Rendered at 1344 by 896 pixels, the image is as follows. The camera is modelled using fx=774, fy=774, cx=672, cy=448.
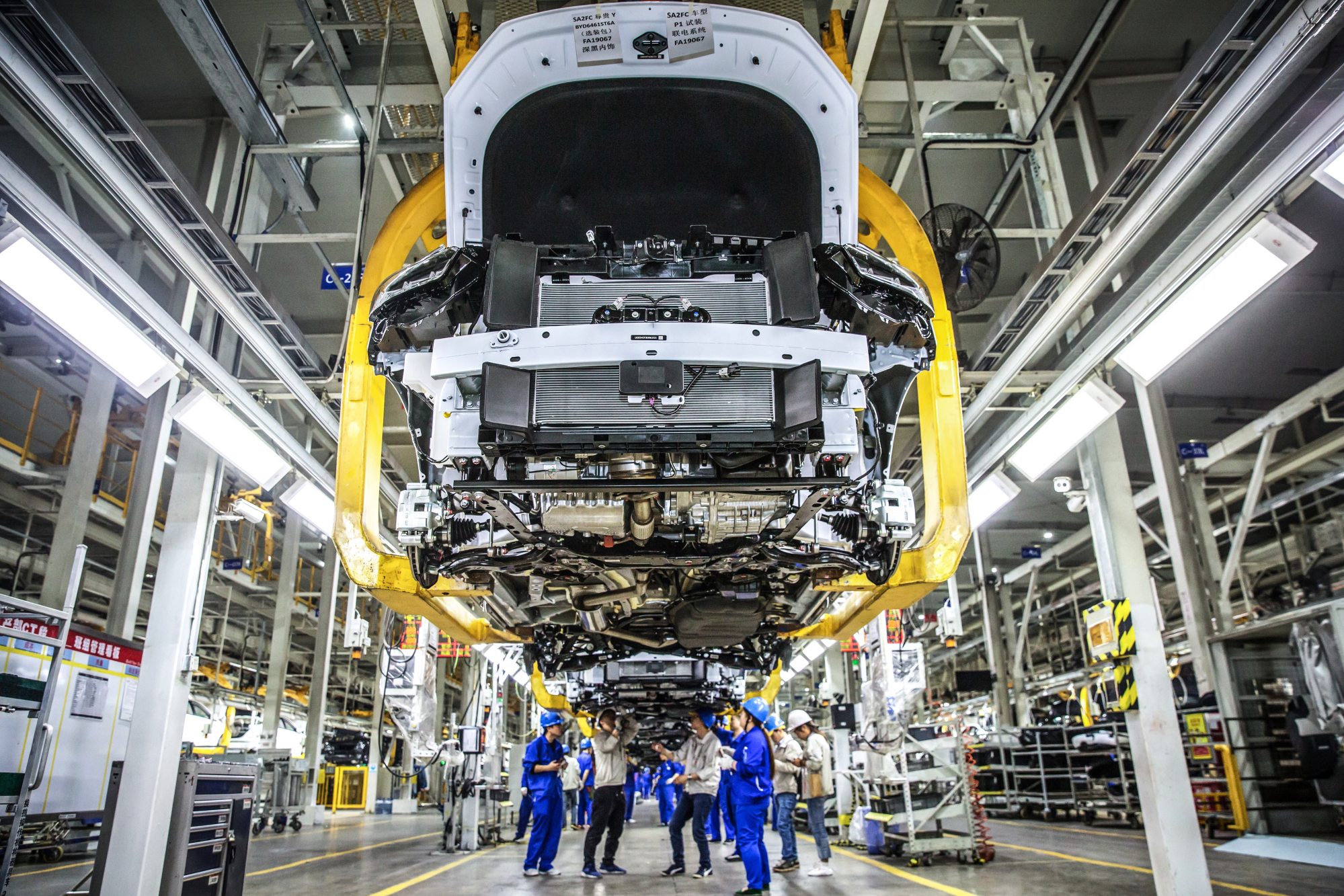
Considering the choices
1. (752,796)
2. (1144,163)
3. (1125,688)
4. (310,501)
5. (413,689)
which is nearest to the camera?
(1144,163)

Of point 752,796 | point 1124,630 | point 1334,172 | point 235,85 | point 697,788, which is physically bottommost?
point 697,788

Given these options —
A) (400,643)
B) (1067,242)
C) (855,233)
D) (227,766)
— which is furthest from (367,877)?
(1067,242)

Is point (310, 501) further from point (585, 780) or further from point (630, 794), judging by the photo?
point (630, 794)

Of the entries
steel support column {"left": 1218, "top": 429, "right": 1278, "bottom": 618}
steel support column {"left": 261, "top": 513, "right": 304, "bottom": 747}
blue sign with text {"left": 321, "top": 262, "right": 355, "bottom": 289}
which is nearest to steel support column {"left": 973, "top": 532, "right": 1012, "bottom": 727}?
steel support column {"left": 1218, "top": 429, "right": 1278, "bottom": 618}

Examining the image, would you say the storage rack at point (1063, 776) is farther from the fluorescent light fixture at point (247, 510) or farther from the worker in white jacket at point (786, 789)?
the fluorescent light fixture at point (247, 510)

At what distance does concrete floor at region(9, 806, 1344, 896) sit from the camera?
17.8 feet

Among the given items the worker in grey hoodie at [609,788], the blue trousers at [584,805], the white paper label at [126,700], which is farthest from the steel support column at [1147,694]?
the blue trousers at [584,805]

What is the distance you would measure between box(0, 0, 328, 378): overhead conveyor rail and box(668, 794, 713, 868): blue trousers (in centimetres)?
550

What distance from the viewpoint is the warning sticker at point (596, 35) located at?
8.29 feet

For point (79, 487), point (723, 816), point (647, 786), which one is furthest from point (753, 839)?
point (647, 786)

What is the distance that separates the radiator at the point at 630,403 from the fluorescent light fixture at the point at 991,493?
342 cm

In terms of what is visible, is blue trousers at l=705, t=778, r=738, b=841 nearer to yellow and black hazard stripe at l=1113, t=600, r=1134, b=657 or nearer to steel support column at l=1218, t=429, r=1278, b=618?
yellow and black hazard stripe at l=1113, t=600, r=1134, b=657

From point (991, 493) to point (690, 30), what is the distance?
13.4ft

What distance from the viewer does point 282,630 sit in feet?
43.5
